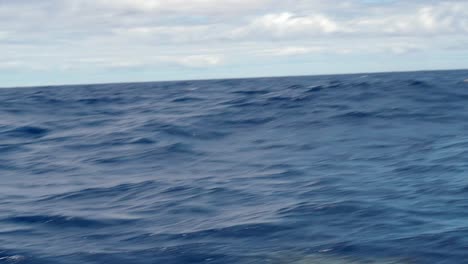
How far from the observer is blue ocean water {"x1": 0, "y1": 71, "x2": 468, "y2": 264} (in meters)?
11.4

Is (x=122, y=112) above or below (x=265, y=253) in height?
above

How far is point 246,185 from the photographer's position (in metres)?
16.4

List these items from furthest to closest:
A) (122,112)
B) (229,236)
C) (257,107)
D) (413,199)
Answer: (122,112)
(257,107)
(413,199)
(229,236)

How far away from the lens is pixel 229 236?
12.1 meters

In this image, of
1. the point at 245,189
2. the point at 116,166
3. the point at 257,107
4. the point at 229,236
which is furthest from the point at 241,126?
the point at 229,236

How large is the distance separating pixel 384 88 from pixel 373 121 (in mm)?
11902

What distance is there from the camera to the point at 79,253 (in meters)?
11.4

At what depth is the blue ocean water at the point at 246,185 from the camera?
11.4 metres

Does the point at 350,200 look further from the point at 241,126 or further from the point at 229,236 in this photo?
the point at 241,126

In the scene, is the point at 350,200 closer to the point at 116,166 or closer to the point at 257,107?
the point at 116,166

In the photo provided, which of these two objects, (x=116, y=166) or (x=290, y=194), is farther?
(x=116, y=166)

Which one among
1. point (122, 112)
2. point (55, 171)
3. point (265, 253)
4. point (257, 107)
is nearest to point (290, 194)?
point (265, 253)

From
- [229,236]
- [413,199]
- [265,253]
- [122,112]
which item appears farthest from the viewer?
[122,112]

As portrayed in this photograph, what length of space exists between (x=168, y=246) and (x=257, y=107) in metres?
19.7
